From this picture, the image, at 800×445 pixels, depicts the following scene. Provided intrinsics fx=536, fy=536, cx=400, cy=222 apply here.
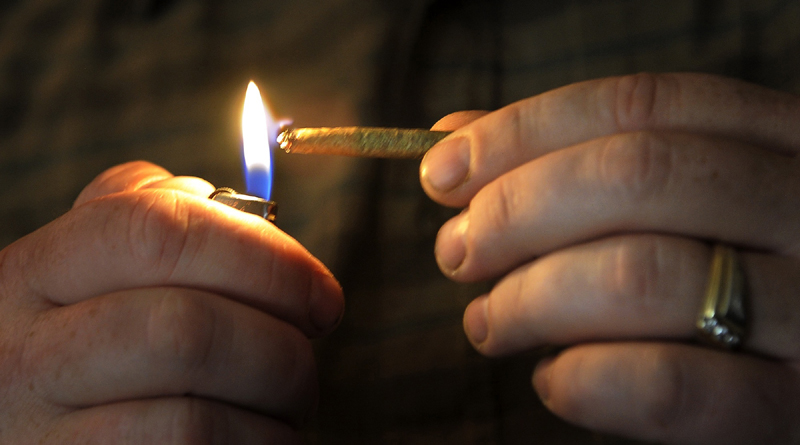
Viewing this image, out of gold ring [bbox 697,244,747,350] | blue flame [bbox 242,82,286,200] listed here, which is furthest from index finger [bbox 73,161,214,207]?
gold ring [bbox 697,244,747,350]

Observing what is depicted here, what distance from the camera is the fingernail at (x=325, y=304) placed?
60 centimetres

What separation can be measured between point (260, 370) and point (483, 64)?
82 cm

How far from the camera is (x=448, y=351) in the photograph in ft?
3.03

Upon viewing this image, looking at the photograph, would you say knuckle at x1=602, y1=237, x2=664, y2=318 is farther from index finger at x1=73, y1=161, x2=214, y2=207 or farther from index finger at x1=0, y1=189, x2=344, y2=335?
index finger at x1=73, y1=161, x2=214, y2=207

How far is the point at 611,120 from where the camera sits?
57 centimetres

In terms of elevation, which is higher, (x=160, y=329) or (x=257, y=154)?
(x=257, y=154)

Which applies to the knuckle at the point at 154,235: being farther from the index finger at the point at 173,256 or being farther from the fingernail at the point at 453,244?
the fingernail at the point at 453,244

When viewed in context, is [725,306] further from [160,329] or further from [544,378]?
[160,329]

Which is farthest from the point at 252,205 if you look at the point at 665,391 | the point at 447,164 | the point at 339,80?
the point at 339,80

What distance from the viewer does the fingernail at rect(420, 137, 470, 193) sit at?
57cm

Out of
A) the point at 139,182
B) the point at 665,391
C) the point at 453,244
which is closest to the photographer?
the point at 665,391

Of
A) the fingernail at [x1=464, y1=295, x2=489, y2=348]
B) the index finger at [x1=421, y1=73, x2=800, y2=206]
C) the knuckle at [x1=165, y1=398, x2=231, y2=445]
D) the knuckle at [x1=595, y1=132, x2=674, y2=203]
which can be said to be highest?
the index finger at [x1=421, y1=73, x2=800, y2=206]

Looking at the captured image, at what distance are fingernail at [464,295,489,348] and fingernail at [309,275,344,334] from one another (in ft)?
0.49

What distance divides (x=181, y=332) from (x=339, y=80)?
0.73 m
